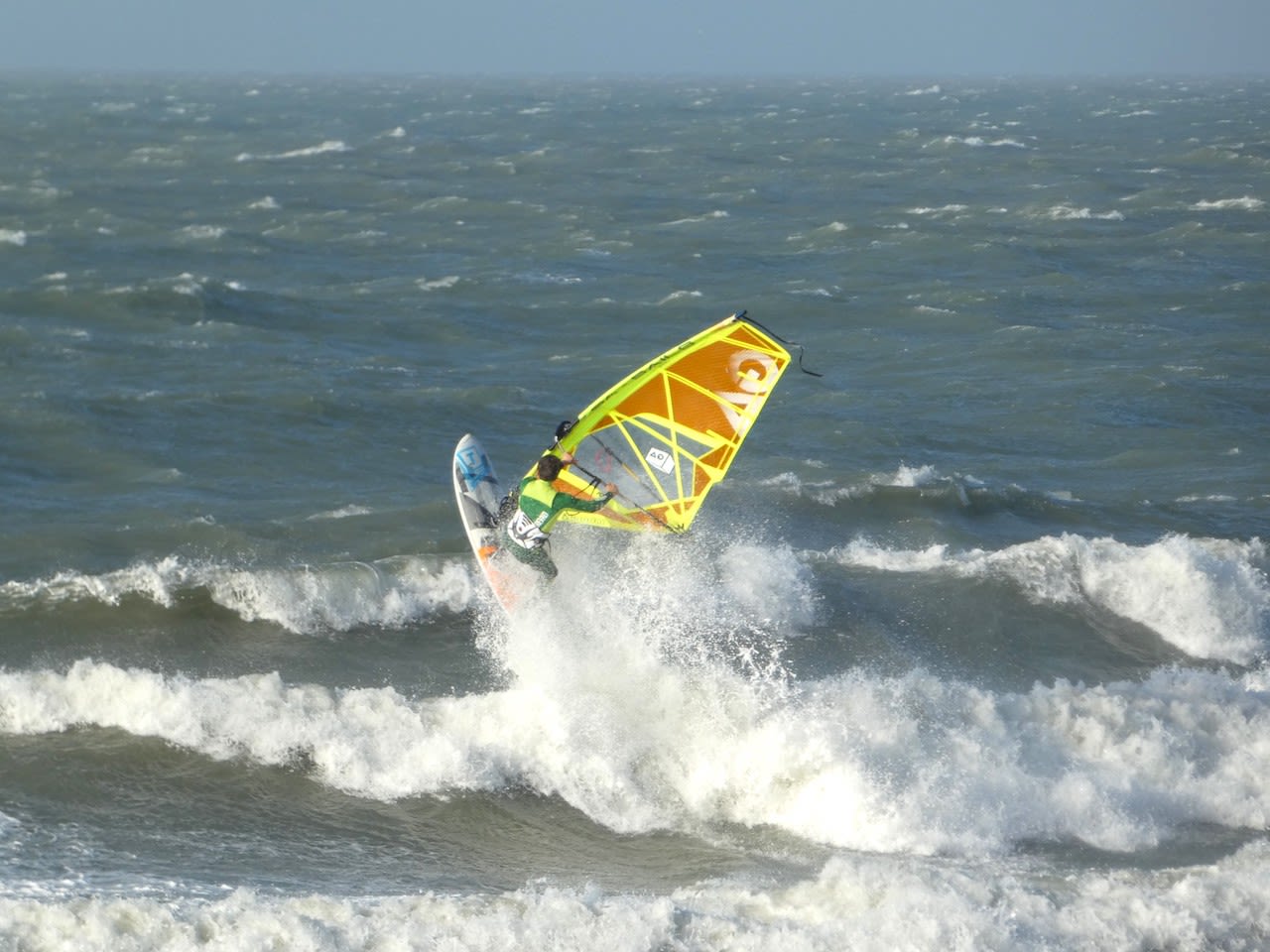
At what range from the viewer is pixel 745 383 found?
38.9ft

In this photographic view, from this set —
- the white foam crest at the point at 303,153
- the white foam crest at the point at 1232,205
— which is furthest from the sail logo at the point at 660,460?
the white foam crest at the point at 303,153

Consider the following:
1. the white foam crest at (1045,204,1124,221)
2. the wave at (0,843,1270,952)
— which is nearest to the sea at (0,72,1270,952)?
the wave at (0,843,1270,952)

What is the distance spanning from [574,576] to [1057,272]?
2131 centimetres

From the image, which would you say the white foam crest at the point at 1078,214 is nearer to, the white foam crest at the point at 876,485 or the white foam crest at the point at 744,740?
the white foam crest at the point at 876,485

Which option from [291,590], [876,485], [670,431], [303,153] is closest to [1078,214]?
[876,485]

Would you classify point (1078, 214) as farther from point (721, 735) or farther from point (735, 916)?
point (735, 916)

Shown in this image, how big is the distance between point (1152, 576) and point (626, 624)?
5444mm

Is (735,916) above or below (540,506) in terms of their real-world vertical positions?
below

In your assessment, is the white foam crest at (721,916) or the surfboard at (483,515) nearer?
the white foam crest at (721,916)

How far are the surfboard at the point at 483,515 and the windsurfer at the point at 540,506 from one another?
2.11ft

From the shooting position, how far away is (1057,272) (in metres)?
31.2

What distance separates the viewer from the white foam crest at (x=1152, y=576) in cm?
1395

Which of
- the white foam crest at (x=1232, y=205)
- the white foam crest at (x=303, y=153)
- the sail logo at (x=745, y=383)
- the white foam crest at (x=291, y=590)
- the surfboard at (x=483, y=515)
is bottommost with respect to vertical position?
the white foam crest at (x=291, y=590)

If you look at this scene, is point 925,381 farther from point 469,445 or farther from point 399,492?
point 469,445
